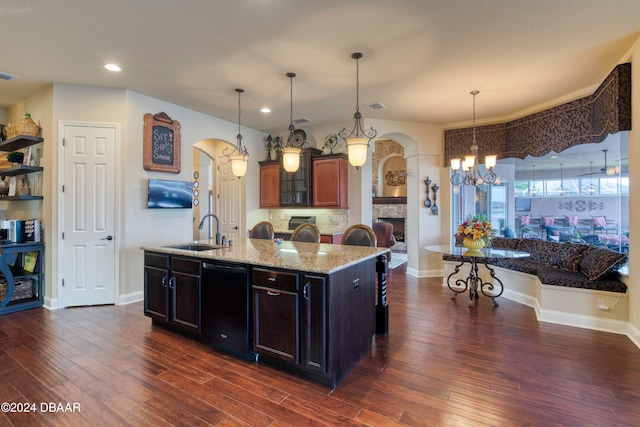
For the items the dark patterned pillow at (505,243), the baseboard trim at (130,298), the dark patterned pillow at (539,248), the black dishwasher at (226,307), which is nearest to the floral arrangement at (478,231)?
the dark patterned pillow at (539,248)

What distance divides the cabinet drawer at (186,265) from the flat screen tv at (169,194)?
1.74 meters

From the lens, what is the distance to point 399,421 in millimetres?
1896

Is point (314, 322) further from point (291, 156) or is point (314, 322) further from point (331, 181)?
point (331, 181)

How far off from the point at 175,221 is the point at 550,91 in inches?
221

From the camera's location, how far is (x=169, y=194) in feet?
15.2

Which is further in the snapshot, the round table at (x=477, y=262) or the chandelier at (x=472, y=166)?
the chandelier at (x=472, y=166)

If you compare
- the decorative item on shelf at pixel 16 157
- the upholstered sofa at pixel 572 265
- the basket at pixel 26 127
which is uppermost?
the basket at pixel 26 127

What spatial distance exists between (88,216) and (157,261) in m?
1.68

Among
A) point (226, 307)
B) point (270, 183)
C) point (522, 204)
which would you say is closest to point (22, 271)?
point (226, 307)

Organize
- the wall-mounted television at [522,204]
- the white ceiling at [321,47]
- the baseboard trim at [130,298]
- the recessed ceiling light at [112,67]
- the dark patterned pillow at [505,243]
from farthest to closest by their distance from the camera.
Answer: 1. the wall-mounted television at [522,204]
2. the dark patterned pillow at [505,243]
3. the baseboard trim at [130,298]
4. the recessed ceiling light at [112,67]
5. the white ceiling at [321,47]

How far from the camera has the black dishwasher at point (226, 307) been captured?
2.61 m

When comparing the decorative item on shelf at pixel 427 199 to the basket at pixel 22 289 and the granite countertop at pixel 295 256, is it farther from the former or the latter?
the basket at pixel 22 289

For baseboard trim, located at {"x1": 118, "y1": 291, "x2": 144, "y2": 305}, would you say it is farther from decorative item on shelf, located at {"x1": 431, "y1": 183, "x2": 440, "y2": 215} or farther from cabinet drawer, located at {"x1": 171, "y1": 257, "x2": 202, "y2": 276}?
decorative item on shelf, located at {"x1": 431, "y1": 183, "x2": 440, "y2": 215}

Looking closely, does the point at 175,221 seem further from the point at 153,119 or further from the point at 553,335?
the point at 553,335
